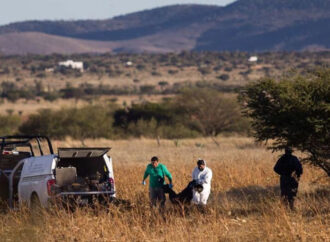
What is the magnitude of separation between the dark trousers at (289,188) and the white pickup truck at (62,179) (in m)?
3.24

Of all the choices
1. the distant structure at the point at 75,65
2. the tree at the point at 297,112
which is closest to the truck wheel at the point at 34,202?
the tree at the point at 297,112

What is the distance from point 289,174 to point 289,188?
27cm

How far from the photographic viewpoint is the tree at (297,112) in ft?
54.4

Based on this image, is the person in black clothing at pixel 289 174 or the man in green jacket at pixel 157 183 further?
the man in green jacket at pixel 157 183

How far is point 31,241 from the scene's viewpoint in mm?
10812

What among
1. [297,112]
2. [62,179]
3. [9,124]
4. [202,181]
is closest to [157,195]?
[202,181]

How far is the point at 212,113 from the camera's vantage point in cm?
4769

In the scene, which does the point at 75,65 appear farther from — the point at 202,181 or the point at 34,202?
the point at 34,202

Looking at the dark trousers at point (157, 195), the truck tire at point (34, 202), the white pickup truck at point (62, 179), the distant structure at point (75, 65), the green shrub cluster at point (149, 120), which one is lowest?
the distant structure at point (75, 65)

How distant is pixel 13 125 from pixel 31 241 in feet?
123

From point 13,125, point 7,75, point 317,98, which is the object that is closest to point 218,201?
point 317,98

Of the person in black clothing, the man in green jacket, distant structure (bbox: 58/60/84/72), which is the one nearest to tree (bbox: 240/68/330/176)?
the person in black clothing

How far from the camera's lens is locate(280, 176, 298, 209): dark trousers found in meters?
16.0

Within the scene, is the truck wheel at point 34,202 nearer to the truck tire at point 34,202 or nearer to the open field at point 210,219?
the truck tire at point 34,202
